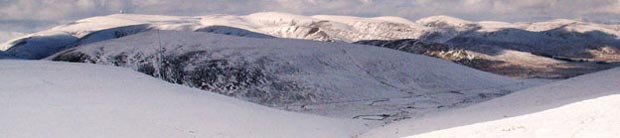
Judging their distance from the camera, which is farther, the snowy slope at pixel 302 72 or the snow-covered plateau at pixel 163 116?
the snowy slope at pixel 302 72

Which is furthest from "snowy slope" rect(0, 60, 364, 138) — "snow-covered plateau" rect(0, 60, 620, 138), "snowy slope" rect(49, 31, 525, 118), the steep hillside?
the steep hillside

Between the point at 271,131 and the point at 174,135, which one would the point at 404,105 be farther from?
the point at 174,135

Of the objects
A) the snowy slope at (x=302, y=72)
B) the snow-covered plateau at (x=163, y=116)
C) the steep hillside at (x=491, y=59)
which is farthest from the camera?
the steep hillside at (x=491, y=59)

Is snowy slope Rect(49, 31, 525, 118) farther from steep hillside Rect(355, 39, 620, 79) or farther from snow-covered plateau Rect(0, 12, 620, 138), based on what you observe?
steep hillside Rect(355, 39, 620, 79)

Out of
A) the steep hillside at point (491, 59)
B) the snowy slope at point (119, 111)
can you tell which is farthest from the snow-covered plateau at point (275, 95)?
the steep hillside at point (491, 59)

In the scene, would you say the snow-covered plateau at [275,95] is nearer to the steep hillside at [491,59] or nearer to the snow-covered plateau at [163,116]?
the snow-covered plateau at [163,116]

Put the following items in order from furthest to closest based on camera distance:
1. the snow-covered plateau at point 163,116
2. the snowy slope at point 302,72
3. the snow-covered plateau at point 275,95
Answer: the snowy slope at point 302,72
the snow-covered plateau at point 275,95
the snow-covered plateau at point 163,116

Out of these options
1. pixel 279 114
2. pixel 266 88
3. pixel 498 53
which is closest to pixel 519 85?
pixel 266 88

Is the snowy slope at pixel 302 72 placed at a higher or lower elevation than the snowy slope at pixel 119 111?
lower

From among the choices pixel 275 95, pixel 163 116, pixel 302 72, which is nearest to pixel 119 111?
pixel 163 116
